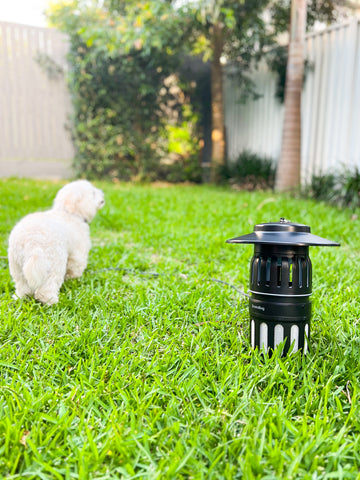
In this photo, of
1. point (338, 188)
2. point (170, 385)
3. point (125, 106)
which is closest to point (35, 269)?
point (170, 385)

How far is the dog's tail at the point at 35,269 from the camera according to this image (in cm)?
194

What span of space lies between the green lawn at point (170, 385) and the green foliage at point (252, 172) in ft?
16.0

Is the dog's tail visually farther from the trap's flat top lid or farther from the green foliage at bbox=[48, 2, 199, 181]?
the green foliage at bbox=[48, 2, 199, 181]

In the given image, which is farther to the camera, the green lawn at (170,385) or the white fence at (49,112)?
the white fence at (49,112)

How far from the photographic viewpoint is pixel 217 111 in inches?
320

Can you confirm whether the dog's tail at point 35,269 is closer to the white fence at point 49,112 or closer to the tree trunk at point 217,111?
the white fence at point 49,112

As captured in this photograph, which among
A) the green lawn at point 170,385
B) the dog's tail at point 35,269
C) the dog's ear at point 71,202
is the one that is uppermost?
the dog's ear at point 71,202

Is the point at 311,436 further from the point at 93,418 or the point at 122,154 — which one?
the point at 122,154

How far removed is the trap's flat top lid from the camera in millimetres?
1372

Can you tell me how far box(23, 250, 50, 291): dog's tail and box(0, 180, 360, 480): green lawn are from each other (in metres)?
0.14

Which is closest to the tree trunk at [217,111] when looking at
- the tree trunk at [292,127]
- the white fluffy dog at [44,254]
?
the tree trunk at [292,127]

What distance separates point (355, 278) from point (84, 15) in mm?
7532

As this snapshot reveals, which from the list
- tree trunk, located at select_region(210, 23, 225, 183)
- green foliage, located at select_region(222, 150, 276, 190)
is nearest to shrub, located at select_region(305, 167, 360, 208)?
green foliage, located at select_region(222, 150, 276, 190)

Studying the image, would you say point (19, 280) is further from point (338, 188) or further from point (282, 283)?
point (338, 188)
